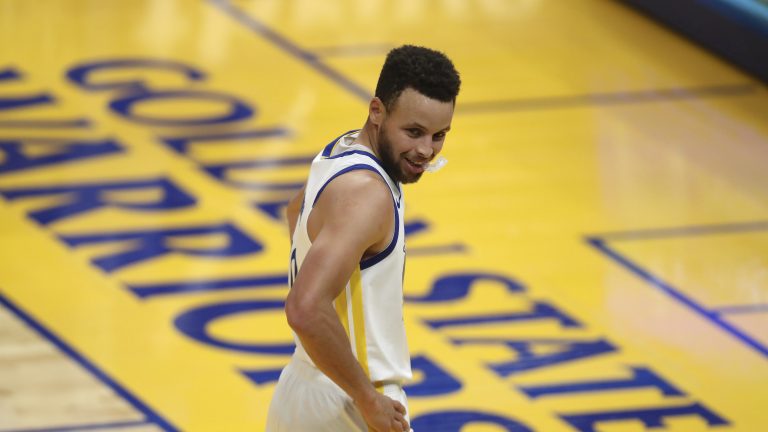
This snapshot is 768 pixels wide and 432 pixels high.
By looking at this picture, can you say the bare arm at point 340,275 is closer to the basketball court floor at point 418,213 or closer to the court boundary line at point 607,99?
the basketball court floor at point 418,213

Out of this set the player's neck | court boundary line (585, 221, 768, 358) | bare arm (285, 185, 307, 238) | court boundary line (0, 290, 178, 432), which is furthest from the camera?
court boundary line (585, 221, 768, 358)

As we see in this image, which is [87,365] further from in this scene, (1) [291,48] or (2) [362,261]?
(1) [291,48]

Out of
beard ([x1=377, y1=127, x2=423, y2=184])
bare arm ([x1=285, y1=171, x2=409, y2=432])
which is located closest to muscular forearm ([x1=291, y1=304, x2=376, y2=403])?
bare arm ([x1=285, y1=171, x2=409, y2=432])

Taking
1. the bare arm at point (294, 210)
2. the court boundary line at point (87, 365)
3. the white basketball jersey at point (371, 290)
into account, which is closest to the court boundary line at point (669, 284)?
the court boundary line at point (87, 365)

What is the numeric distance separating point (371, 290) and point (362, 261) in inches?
2.4

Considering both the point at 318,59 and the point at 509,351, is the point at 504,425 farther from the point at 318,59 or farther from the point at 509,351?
the point at 318,59

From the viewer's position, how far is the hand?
3.00 meters

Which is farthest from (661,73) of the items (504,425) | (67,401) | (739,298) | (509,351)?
(67,401)

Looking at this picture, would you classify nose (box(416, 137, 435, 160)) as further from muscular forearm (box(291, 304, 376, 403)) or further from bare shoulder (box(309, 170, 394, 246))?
muscular forearm (box(291, 304, 376, 403))

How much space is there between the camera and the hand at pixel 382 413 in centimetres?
300

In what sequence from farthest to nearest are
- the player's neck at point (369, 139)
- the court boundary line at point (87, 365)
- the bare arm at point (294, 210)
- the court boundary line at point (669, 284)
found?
the court boundary line at point (669, 284) < the court boundary line at point (87, 365) < the bare arm at point (294, 210) < the player's neck at point (369, 139)

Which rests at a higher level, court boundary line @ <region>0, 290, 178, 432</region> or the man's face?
the man's face

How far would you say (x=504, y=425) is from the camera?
195 inches

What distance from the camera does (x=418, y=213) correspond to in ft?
21.3
